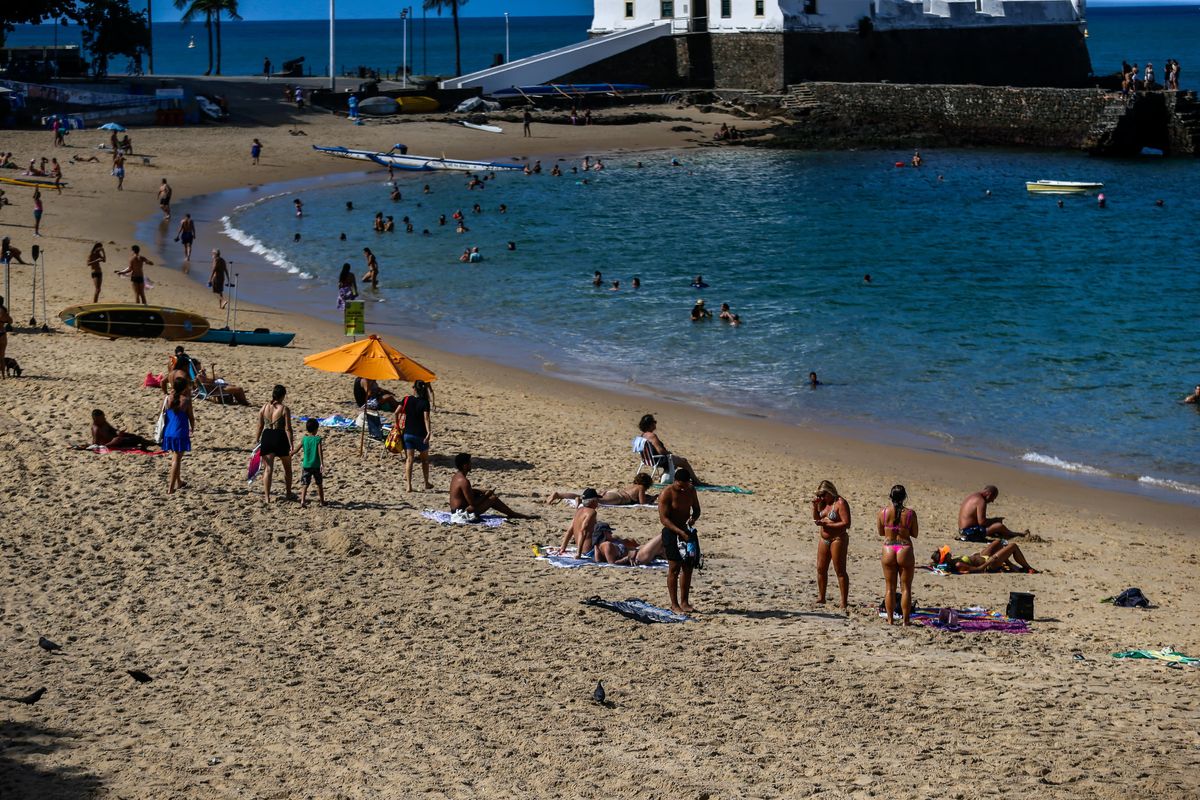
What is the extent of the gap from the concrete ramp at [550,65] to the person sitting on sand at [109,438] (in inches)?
2082

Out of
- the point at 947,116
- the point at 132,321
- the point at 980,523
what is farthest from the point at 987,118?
the point at 980,523

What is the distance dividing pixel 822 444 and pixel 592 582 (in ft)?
28.2

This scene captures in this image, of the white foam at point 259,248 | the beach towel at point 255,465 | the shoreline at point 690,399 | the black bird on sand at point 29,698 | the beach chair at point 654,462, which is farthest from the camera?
the white foam at point 259,248

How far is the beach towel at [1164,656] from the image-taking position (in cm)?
1202

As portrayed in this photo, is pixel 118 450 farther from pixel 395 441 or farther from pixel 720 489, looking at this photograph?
pixel 720 489

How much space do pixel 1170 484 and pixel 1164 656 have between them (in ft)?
26.8

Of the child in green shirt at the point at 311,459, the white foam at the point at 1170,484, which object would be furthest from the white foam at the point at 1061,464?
the child in green shirt at the point at 311,459

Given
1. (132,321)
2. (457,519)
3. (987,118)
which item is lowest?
(457,519)

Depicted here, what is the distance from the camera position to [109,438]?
56.7 feet

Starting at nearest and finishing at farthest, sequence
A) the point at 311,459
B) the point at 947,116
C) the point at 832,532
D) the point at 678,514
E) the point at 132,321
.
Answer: the point at 678,514 → the point at 832,532 → the point at 311,459 → the point at 132,321 → the point at 947,116

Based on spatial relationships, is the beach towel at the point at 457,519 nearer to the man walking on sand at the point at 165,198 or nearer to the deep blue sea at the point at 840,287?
the deep blue sea at the point at 840,287

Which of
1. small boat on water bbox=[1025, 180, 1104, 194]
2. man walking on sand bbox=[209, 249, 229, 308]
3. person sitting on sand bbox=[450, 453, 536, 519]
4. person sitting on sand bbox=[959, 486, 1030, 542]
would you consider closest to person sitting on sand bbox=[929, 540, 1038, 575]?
person sitting on sand bbox=[959, 486, 1030, 542]

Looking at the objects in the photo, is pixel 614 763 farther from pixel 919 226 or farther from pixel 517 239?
pixel 919 226

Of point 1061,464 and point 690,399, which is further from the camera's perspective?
point 690,399
